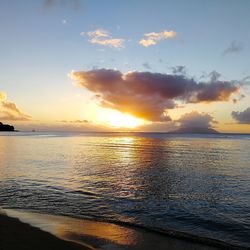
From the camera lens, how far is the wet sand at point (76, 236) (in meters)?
13.5

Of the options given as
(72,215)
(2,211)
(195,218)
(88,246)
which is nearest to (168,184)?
(195,218)

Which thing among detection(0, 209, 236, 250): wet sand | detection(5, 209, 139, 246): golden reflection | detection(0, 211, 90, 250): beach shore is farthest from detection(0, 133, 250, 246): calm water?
detection(0, 211, 90, 250): beach shore

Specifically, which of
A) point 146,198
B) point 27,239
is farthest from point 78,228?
point 146,198

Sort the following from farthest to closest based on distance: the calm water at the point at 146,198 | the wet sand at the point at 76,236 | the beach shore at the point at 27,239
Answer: the calm water at the point at 146,198 → the wet sand at the point at 76,236 → the beach shore at the point at 27,239

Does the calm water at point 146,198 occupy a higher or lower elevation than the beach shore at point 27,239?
lower

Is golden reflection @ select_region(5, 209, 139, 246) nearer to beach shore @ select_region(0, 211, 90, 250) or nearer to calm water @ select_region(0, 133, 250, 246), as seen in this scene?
beach shore @ select_region(0, 211, 90, 250)

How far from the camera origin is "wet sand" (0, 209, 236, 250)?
530 inches

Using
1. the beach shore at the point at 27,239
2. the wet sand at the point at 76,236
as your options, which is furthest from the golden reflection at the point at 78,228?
the beach shore at the point at 27,239

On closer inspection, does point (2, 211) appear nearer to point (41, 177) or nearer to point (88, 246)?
point (88, 246)

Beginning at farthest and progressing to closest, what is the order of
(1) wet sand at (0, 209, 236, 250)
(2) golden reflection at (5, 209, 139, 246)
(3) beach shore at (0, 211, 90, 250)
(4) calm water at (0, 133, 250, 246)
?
(4) calm water at (0, 133, 250, 246), (2) golden reflection at (5, 209, 139, 246), (1) wet sand at (0, 209, 236, 250), (3) beach shore at (0, 211, 90, 250)

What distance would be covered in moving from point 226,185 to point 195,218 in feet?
45.3

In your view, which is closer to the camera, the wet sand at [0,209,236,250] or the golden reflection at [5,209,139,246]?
the wet sand at [0,209,236,250]

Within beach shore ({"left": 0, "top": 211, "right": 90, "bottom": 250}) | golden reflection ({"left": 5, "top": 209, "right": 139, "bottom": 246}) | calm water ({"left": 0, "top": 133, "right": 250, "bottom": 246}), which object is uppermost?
beach shore ({"left": 0, "top": 211, "right": 90, "bottom": 250})

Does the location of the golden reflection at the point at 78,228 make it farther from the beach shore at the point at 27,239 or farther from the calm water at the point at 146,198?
the calm water at the point at 146,198
